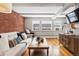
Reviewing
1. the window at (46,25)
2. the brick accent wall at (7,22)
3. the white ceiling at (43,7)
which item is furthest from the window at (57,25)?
the brick accent wall at (7,22)

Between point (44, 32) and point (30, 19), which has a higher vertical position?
point (30, 19)

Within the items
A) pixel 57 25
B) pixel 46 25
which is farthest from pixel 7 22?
pixel 57 25

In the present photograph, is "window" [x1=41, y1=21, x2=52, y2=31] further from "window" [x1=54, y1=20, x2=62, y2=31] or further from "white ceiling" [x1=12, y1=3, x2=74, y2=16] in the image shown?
"white ceiling" [x1=12, y1=3, x2=74, y2=16]

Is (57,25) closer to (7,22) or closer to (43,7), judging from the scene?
(43,7)

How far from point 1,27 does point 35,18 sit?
782 centimetres

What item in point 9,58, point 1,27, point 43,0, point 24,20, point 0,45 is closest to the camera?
point 9,58

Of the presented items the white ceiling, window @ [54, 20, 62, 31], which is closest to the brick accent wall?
the white ceiling

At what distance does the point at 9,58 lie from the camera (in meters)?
1.40

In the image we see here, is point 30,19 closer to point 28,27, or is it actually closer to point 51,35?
point 28,27

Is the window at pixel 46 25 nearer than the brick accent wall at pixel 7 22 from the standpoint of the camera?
No

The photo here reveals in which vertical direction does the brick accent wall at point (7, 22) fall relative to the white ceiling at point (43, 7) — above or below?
below

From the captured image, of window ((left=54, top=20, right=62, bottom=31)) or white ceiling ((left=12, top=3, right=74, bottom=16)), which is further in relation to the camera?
window ((left=54, top=20, right=62, bottom=31))

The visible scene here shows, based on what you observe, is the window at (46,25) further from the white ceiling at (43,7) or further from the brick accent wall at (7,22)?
the brick accent wall at (7,22)

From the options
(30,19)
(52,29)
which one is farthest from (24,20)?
(52,29)
